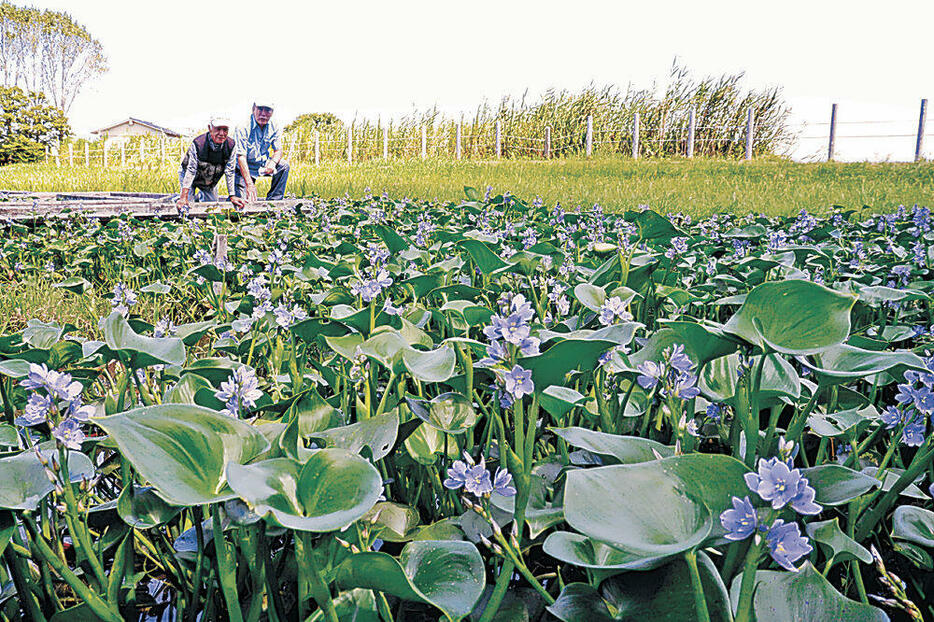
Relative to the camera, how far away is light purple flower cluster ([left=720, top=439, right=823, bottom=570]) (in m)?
→ 0.60

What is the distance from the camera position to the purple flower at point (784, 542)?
2.02 ft

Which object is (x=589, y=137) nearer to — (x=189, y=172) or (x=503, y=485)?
(x=189, y=172)

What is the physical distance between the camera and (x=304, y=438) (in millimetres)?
1152

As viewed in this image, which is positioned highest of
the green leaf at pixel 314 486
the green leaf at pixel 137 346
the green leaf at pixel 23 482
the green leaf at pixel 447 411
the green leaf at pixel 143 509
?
the green leaf at pixel 137 346

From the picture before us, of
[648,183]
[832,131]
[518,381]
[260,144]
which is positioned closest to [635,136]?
[832,131]

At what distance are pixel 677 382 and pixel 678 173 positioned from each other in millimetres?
11397

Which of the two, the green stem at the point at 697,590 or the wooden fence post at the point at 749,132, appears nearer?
the green stem at the point at 697,590

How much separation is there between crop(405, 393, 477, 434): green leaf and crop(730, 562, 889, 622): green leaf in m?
0.50

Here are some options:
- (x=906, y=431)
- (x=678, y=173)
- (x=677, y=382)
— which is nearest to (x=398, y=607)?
(x=677, y=382)

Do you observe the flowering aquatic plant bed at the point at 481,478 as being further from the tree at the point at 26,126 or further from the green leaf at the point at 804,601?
the tree at the point at 26,126

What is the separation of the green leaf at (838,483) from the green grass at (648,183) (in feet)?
18.5

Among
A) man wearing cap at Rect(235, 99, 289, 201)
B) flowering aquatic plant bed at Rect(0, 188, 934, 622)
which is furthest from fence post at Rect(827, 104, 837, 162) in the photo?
flowering aquatic plant bed at Rect(0, 188, 934, 622)

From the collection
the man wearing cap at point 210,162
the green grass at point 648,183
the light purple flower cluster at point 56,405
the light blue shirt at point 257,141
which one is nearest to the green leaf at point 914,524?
the light purple flower cluster at point 56,405

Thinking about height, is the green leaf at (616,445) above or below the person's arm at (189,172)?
below
